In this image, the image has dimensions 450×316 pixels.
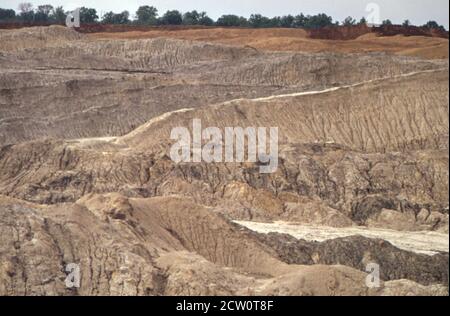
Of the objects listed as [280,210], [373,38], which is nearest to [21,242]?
[280,210]

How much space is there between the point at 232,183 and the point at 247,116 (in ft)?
24.8

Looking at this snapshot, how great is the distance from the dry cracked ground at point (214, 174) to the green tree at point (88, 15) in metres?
25.8

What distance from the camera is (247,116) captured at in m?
51.6

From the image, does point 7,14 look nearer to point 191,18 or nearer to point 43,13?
point 43,13

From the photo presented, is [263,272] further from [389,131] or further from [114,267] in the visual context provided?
[389,131]

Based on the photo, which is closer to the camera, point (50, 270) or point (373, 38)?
point (50, 270)

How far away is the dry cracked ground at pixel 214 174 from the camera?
93.9ft

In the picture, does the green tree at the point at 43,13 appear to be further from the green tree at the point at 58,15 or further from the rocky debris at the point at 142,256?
the rocky debris at the point at 142,256

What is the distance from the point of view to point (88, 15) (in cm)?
10181

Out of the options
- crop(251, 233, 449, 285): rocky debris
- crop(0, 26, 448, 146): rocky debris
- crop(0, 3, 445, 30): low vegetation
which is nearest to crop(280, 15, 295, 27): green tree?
crop(0, 3, 445, 30): low vegetation

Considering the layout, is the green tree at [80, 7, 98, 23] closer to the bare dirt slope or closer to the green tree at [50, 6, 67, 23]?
the green tree at [50, 6, 67, 23]

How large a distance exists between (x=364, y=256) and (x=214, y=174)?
1290 centimetres
